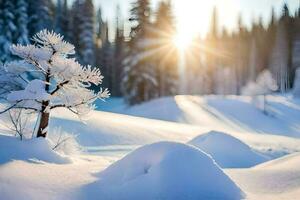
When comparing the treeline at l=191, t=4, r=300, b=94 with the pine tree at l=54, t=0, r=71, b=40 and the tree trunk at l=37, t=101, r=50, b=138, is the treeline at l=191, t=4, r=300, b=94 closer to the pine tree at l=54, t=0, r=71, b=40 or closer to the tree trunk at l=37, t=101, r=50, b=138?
the pine tree at l=54, t=0, r=71, b=40

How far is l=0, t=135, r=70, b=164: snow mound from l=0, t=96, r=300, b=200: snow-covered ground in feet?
0.07

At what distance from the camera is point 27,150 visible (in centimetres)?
1091

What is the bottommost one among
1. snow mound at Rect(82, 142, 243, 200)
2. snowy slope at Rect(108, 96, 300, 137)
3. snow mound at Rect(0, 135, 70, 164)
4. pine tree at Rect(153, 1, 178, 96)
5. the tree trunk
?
snowy slope at Rect(108, 96, 300, 137)

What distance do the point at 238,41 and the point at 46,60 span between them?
69539mm

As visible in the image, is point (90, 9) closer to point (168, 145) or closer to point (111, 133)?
point (111, 133)

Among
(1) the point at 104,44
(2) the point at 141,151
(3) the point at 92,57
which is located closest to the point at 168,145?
(2) the point at 141,151

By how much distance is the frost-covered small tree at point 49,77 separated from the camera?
11.5 meters

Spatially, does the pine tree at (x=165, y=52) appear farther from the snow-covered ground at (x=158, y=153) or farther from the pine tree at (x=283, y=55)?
the pine tree at (x=283, y=55)

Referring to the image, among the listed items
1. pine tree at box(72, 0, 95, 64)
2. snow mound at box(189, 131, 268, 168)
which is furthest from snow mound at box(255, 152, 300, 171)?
pine tree at box(72, 0, 95, 64)

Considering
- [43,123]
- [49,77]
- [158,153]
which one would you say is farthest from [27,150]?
[158,153]

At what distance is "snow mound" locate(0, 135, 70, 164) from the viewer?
10.5m

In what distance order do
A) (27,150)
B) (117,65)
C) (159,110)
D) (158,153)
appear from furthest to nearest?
(117,65)
(159,110)
(27,150)
(158,153)

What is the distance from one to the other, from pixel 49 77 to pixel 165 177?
422 cm

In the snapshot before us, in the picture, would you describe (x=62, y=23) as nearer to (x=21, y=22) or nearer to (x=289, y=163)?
(x=21, y=22)
